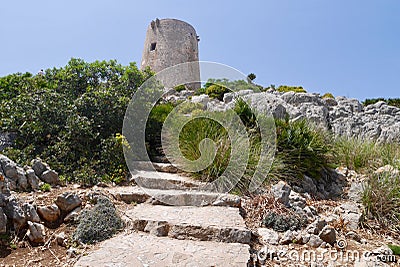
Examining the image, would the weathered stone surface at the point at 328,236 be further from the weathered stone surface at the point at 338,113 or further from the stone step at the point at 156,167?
the weathered stone surface at the point at 338,113

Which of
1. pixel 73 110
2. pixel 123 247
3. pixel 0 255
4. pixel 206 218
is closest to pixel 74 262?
pixel 123 247

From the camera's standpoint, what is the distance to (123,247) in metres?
2.09

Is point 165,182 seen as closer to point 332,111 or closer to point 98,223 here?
point 98,223

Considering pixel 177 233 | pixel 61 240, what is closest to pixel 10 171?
pixel 61 240

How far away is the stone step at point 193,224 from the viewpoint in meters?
2.25

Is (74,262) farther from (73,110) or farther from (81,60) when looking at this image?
(81,60)

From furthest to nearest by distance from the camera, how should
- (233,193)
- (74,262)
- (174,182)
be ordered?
(174,182)
(233,193)
(74,262)

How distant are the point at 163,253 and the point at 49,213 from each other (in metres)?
1.23

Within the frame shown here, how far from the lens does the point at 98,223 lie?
2.37 metres

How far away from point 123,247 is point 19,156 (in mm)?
2619

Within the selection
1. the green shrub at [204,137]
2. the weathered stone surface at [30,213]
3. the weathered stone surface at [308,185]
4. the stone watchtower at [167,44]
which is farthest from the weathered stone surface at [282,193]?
the stone watchtower at [167,44]

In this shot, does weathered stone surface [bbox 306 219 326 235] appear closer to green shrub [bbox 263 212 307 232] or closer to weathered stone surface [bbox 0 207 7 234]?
green shrub [bbox 263 212 307 232]

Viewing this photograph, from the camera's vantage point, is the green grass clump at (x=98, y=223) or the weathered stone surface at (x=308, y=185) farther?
the weathered stone surface at (x=308, y=185)

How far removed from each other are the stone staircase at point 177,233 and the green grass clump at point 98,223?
0.34 feet
